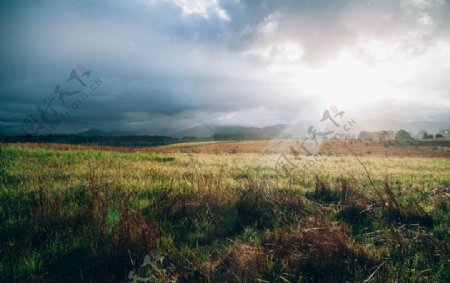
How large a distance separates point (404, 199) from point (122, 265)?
23.6ft

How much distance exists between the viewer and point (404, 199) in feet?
25.4

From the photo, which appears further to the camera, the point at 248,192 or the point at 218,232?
the point at 248,192

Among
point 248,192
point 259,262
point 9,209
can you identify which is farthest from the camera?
point 248,192

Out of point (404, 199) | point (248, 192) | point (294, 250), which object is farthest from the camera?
point (404, 199)

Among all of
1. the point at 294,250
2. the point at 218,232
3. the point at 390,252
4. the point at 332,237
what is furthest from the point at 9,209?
the point at 390,252

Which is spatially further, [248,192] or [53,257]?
[248,192]

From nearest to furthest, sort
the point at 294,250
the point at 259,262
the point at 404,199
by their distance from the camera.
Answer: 1. the point at 259,262
2. the point at 294,250
3. the point at 404,199

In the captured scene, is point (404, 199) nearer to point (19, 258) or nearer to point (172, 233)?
point (172, 233)

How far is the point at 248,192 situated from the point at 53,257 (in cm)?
376

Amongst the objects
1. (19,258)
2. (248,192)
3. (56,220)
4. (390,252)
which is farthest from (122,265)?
(390,252)

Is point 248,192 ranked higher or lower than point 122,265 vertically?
higher

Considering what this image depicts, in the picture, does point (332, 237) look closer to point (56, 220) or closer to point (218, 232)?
point (218, 232)

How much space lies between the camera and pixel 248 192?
21.0ft

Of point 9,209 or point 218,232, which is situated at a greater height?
point 9,209
